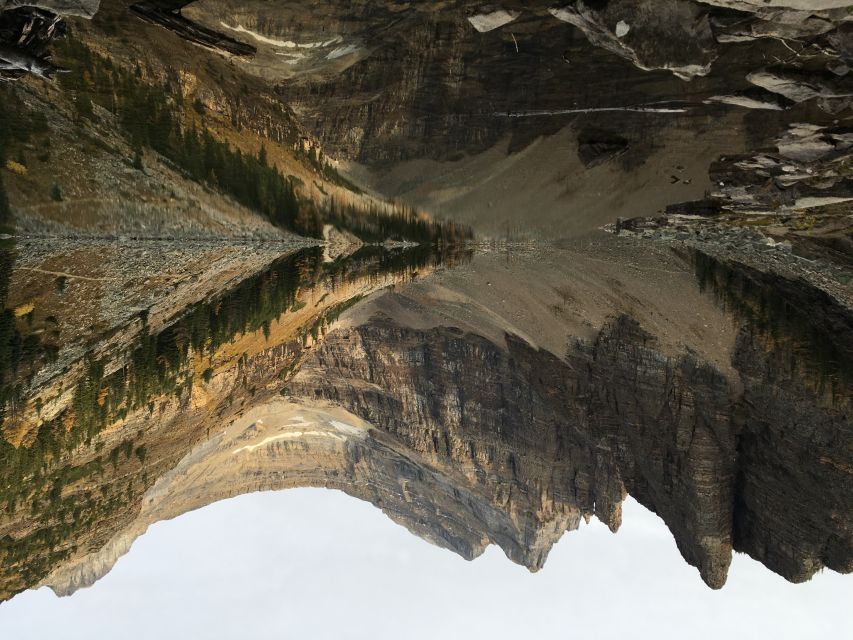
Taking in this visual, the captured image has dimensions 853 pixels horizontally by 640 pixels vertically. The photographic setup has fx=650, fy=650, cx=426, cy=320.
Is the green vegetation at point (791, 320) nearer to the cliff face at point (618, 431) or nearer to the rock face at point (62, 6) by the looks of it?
the cliff face at point (618, 431)

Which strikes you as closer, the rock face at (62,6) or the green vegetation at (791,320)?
the rock face at (62,6)

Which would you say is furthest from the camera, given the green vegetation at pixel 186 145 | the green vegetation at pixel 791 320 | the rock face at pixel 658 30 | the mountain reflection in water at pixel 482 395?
the green vegetation at pixel 791 320

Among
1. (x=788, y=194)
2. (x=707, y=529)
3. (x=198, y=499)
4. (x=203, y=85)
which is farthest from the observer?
(x=198, y=499)

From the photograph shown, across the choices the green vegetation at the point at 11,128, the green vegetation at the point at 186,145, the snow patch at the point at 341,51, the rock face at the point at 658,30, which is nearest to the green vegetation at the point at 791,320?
the rock face at the point at 658,30

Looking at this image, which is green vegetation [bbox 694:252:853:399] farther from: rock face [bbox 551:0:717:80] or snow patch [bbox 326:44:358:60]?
snow patch [bbox 326:44:358:60]

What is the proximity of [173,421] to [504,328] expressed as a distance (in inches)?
546

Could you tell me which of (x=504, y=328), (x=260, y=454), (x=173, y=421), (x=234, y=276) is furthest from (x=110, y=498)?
(x=260, y=454)

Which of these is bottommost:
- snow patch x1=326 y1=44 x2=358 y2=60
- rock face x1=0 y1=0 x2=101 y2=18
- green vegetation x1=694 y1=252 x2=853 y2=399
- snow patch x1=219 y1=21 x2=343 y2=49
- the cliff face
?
the cliff face

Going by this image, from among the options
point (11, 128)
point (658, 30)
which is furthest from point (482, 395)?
point (11, 128)

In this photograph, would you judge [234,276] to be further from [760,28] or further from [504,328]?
[760,28]

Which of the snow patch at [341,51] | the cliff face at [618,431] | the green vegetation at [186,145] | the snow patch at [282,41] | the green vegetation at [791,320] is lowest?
the cliff face at [618,431]

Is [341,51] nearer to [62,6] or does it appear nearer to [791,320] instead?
[62,6]

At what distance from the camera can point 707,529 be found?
939 inches

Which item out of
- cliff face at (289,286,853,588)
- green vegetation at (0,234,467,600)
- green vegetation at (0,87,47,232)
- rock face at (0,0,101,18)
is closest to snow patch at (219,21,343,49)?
rock face at (0,0,101,18)
